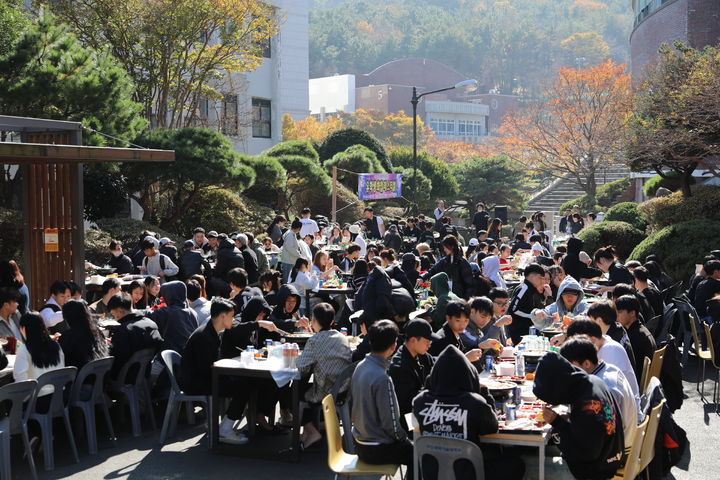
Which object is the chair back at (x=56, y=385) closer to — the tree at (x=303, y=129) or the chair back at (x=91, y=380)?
the chair back at (x=91, y=380)

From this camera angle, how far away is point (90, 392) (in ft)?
26.3

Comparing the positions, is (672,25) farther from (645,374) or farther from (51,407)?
(51,407)

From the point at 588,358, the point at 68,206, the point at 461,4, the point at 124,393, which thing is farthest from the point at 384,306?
the point at 461,4

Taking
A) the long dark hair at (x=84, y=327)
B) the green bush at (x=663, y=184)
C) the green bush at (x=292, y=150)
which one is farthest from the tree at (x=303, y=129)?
the long dark hair at (x=84, y=327)

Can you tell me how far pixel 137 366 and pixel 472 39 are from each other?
11306 centimetres

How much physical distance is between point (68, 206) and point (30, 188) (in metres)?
0.63

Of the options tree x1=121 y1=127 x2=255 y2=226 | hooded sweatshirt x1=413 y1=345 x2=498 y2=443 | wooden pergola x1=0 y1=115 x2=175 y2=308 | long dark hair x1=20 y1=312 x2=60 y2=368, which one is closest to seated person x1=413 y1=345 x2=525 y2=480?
hooded sweatshirt x1=413 y1=345 x2=498 y2=443

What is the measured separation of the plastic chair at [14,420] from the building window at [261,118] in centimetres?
3177

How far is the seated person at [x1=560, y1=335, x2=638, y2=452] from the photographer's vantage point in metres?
5.71

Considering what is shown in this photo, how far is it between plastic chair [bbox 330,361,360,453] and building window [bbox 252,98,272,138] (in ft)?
104

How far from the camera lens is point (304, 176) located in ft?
94.8

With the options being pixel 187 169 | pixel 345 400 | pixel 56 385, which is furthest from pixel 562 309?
pixel 187 169

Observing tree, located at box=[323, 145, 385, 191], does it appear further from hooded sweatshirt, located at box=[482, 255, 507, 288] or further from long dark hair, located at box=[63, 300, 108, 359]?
long dark hair, located at box=[63, 300, 108, 359]

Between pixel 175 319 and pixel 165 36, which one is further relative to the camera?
pixel 165 36
